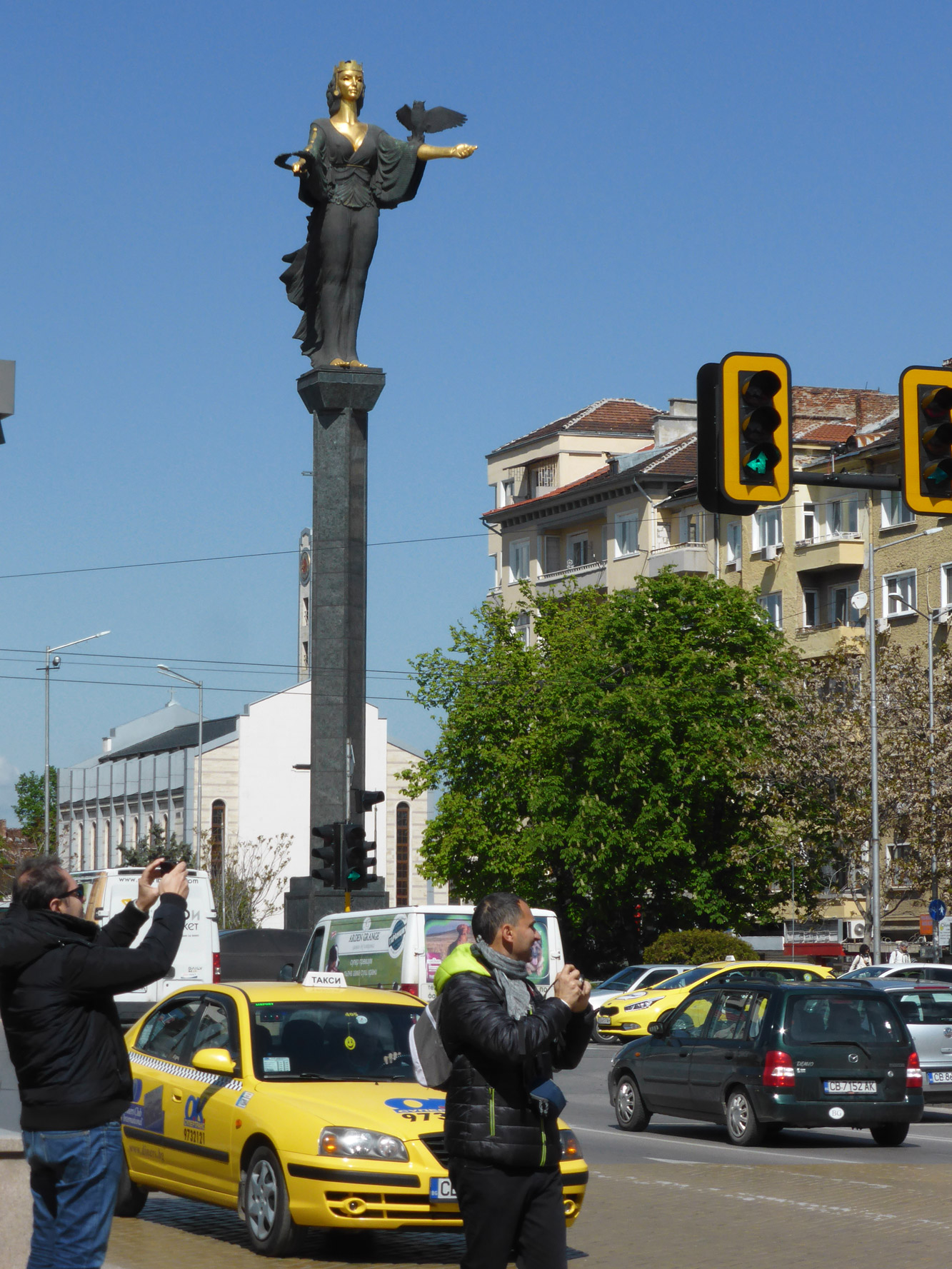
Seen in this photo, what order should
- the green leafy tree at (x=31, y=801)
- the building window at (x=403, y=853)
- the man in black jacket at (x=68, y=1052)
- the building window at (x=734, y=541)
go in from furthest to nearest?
the green leafy tree at (x=31, y=801) → the building window at (x=403, y=853) → the building window at (x=734, y=541) → the man in black jacket at (x=68, y=1052)

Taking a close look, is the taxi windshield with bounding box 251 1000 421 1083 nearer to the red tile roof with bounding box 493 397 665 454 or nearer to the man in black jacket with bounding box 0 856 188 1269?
the man in black jacket with bounding box 0 856 188 1269

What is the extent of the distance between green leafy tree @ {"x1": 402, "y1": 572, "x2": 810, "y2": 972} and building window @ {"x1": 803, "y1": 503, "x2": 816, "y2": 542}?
399 inches

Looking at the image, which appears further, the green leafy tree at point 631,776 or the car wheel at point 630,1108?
the green leafy tree at point 631,776

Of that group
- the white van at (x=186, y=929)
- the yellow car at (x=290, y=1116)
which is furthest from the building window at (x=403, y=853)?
the yellow car at (x=290, y=1116)

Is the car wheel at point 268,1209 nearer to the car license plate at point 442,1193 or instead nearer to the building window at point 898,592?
the car license plate at point 442,1193

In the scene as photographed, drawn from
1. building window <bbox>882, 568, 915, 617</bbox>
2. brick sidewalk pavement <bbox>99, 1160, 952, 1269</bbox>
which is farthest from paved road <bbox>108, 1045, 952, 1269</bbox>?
building window <bbox>882, 568, 915, 617</bbox>

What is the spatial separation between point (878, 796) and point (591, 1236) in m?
43.1

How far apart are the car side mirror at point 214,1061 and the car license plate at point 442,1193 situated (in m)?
1.36

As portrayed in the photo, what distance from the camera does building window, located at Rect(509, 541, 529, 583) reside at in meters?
91.6

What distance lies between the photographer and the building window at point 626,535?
275 ft

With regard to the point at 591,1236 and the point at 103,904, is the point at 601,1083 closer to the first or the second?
the point at 103,904

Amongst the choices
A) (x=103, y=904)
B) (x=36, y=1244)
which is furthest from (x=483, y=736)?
(x=36, y=1244)

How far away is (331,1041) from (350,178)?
127 ft

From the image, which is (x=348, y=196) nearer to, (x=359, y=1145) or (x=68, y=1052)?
(x=359, y=1145)
